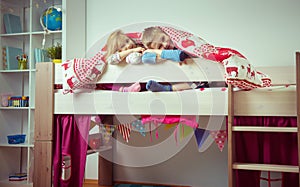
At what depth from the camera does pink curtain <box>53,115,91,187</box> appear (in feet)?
7.96

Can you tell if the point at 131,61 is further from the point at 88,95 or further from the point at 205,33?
the point at 205,33

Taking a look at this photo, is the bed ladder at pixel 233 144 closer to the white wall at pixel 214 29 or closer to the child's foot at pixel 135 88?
the child's foot at pixel 135 88

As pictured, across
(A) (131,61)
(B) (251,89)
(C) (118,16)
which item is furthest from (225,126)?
(C) (118,16)

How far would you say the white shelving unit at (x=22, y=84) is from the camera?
3367 millimetres

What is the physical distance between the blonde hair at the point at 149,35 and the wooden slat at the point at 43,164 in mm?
931

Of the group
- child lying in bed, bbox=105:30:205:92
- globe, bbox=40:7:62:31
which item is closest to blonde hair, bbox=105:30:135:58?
child lying in bed, bbox=105:30:205:92

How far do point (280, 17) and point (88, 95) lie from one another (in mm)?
1686

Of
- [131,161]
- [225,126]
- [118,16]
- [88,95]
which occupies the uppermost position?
[118,16]

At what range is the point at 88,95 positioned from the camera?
2389 mm

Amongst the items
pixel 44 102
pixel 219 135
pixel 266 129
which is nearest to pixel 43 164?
pixel 44 102

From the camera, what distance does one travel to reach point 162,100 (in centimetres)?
221

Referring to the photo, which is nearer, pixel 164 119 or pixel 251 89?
pixel 251 89

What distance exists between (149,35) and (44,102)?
34.0 inches

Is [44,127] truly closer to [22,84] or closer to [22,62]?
[22,62]
